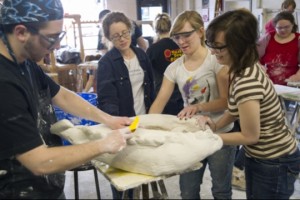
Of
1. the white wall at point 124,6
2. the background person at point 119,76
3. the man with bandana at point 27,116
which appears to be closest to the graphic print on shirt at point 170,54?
the background person at point 119,76

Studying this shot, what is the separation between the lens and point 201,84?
143 centimetres

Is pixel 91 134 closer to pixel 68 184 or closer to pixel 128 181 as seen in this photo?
pixel 128 181

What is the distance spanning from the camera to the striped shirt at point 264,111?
108cm

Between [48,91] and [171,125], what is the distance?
1.66ft

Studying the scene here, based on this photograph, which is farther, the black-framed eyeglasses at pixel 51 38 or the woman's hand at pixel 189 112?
the woman's hand at pixel 189 112

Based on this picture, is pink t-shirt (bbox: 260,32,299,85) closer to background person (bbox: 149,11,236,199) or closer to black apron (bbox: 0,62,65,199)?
background person (bbox: 149,11,236,199)

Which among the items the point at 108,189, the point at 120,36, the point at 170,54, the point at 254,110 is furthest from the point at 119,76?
the point at 108,189

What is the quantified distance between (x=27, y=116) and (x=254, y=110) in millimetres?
726

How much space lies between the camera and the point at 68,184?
8.09 ft

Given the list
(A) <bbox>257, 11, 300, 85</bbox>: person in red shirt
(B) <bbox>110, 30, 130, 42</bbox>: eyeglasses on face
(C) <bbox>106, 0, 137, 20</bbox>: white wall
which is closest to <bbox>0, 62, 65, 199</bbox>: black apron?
(B) <bbox>110, 30, 130, 42</bbox>: eyeglasses on face

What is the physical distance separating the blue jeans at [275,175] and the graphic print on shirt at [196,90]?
369 mm

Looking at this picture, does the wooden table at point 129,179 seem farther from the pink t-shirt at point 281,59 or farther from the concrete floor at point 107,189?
the pink t-shirt at point 281,59

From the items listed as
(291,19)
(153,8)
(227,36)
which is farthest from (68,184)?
(153,8)

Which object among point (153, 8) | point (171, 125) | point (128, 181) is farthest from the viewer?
point (153, 8)
